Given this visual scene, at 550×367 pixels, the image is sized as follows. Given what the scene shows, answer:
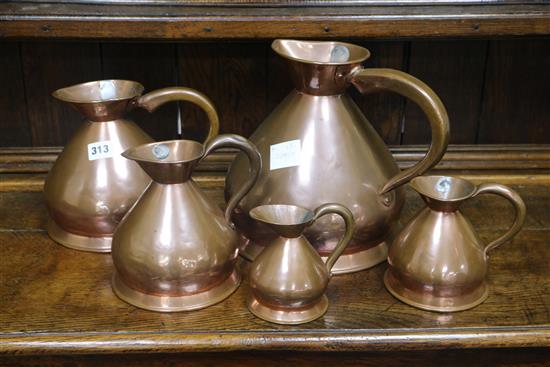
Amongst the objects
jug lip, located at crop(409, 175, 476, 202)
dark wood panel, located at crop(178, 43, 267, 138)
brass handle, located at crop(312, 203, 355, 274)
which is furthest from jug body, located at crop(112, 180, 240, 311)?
dark wood panel, located at crop(178, 43, 267, 138)

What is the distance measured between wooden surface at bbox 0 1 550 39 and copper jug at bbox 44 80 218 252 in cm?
10

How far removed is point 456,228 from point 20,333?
463 mm

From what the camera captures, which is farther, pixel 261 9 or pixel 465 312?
pixel 261 9

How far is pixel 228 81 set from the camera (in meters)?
1.12

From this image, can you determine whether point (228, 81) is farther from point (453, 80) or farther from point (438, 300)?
point (438, 300)

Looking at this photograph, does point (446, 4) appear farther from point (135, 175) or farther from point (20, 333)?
point (20, 333)

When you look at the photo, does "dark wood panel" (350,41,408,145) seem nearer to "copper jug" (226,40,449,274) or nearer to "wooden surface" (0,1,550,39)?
"wooden surface" (0,1,550,39)

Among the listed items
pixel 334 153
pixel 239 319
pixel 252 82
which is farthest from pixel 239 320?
pixel 252 82

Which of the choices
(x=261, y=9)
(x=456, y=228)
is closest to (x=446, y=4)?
(x=261, y=9)

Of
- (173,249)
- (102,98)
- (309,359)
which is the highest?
(102,98)

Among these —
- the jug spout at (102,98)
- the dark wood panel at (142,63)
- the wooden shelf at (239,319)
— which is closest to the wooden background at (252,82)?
the dark wood panel at (142,63)

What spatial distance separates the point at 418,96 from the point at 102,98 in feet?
1.27

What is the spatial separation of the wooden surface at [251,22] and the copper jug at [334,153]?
0.32 ft

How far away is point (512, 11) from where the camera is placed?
1.00 metres
